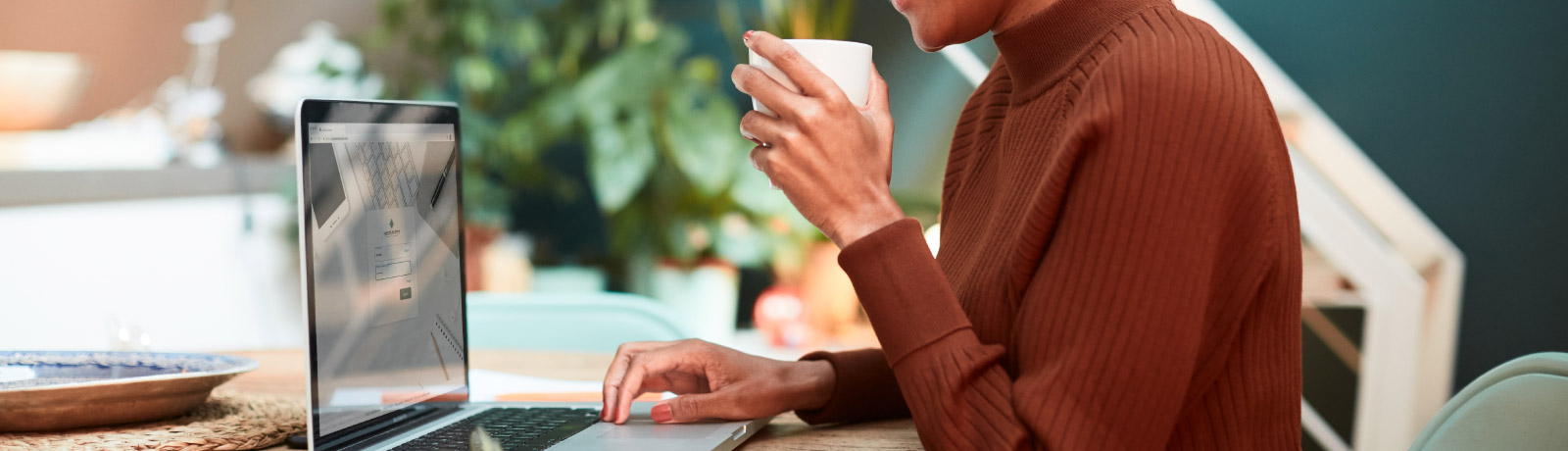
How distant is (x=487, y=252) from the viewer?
3084 millimetres

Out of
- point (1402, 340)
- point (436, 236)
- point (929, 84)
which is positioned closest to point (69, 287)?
point (436, 236)

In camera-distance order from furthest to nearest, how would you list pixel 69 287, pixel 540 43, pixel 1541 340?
pixel 540 43 → pixel 69 287 → pixel 1541 340

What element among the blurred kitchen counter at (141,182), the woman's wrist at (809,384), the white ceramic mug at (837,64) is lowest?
the woman's wrist at (809,384)

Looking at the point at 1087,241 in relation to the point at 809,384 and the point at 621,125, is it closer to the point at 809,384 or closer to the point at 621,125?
the point at 809,384

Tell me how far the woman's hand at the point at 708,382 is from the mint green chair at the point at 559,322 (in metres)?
0.75

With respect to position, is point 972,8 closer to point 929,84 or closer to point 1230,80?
point 1230,80

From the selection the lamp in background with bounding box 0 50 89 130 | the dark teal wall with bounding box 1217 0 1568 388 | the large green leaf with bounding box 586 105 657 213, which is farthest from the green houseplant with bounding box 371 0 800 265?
the dark teal wall with bounding box 1217 0 1568 388

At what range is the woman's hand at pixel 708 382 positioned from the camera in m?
0.79

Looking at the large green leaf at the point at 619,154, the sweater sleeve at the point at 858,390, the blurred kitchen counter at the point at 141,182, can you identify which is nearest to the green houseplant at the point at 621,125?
the large green leaf at the point at 619,154

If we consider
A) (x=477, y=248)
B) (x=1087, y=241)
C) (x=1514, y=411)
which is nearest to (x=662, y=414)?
(x=1087, y=241)

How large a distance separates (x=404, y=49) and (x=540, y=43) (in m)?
0.55

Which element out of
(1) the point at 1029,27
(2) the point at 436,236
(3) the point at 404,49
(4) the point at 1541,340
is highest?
(3) the point at 404,49

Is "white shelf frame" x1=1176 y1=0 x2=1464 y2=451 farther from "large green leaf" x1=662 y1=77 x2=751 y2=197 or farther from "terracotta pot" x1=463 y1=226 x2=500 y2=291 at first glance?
"terracotta pot" x1=463 y1=226 x2=500 y2=291

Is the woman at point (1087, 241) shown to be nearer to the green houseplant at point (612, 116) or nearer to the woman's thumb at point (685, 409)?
the woman's thumb at point (685, 409)
